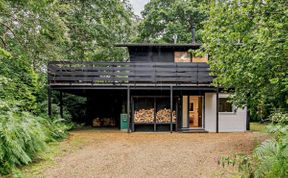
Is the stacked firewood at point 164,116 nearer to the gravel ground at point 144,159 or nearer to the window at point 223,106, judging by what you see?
the window at point 223,106

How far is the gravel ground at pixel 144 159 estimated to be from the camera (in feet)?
20.9

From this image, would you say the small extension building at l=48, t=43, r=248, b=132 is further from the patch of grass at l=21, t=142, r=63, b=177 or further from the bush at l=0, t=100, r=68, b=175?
the bush at l=0, t=100, r=68, b=175

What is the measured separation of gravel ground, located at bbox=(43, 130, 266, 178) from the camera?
6375 millimetres

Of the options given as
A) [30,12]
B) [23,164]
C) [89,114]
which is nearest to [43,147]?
[23,164]

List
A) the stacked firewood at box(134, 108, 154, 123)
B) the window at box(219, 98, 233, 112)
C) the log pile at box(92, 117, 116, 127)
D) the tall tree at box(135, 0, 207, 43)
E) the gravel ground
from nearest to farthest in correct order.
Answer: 1. the gravel ground
2. the stacked firewood at box(134, 108, 154, 123)
3. the window at box(219, 98, 233, 112)
4. the log pile at box(92, 117, 116, 127)
5. the tall tree at box(135, 0, 207, 43)

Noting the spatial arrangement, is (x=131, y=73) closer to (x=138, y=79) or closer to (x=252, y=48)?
(x=138, y=79)

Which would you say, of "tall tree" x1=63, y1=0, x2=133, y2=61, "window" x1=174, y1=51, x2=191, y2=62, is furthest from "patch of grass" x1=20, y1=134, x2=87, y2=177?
"window" x1=174, y1=51, x2=191, y2=62

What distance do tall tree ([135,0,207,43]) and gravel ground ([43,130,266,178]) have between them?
1780cm

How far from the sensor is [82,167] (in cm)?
687

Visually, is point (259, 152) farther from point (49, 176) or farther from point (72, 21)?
point (72, 21)

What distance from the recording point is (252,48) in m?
7.50

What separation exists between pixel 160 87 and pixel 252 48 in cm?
709

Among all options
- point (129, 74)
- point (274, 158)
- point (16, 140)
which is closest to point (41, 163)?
point (16, 140)

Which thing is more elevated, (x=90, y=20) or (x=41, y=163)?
(x=90, y=20)
